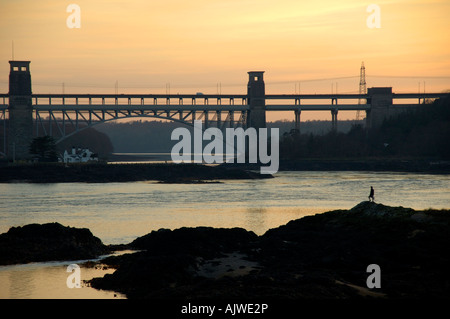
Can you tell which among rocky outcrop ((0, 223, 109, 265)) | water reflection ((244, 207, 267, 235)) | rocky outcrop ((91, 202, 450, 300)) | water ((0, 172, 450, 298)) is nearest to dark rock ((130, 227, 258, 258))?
rocky outcrop ((91, 202, 450, 300))

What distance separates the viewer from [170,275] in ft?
86.0

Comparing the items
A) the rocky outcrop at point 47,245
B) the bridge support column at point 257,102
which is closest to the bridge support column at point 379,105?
the bridge support column at point 257,102

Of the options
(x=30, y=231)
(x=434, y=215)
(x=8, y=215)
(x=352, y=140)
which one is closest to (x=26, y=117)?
(x=352, y=140)

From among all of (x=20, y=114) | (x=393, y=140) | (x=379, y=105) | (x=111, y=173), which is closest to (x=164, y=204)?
(x=111, y=173)

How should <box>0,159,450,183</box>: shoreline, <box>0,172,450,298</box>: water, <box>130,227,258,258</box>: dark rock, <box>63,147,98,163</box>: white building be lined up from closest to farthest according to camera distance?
1. <box>0,172,450,298</box>: water
2. <box>130,227,258,258</box>: dark rock
3. <box>0,159,450,183</box>: shoreline
4. <box>63,147,98,163</box>: white building

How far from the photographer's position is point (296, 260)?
2884 cm

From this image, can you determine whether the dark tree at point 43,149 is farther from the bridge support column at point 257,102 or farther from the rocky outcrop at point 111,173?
the bridge support column at point 257,102

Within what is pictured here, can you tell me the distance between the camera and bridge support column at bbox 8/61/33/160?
121875mm

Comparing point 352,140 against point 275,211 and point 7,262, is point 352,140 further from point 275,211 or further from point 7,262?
point 7,262

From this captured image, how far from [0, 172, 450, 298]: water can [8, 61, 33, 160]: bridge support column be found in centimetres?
3740

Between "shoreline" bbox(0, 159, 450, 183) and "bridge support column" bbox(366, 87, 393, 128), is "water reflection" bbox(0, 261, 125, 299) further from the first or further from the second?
"bridge support column" bbox(366, 87, 393, 128)
